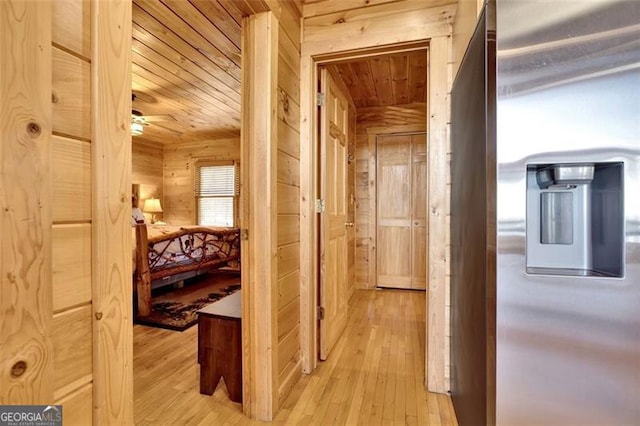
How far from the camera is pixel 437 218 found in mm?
1830

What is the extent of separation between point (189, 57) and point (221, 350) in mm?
2471

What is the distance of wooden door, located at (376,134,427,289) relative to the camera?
13.2 ft

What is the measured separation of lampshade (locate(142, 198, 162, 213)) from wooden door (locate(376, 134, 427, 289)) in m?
4.29

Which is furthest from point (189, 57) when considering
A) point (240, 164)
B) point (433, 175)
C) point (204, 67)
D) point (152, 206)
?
point (152, 206)

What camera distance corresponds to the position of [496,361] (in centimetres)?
98

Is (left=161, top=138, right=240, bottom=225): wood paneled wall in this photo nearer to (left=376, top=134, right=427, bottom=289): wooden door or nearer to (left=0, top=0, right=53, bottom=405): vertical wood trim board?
(left=376, top=134, right=427, bottom=289): wooden door

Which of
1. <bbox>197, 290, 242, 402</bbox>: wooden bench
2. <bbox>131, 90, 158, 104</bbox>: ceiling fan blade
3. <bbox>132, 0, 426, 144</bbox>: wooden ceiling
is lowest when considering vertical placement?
<bbox>197, 290, 242, 402</bbox>: wooden bench

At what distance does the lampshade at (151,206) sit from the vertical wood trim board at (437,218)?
553 centimetres

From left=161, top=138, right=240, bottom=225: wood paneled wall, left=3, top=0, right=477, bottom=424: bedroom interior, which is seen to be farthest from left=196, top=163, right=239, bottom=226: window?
left=3, top=0, right=477, bottom=424: bedroom interior

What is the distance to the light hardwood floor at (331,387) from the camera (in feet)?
5.33

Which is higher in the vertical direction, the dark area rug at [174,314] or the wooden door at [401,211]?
the wooden door at [401,211]

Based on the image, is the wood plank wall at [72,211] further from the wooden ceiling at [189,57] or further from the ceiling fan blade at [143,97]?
the ceiling fan blade at [143,97]

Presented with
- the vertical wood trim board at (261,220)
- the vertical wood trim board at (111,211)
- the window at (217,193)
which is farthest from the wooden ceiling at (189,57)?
the window at (217,193)

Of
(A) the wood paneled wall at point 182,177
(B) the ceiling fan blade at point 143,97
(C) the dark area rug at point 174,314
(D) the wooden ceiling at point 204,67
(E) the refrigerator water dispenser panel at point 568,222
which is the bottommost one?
(C) the dark area rug at point 174,314
